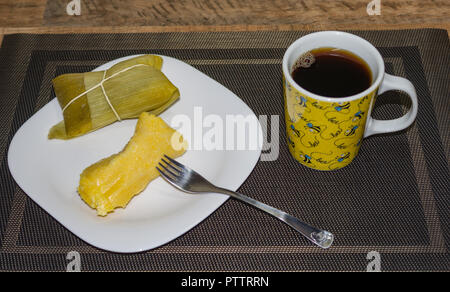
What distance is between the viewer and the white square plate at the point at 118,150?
2.88ft

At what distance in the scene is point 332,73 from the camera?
0.93 metres

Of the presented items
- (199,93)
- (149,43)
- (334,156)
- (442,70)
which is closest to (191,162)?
(199,93)

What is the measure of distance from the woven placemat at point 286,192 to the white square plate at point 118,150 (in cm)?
5

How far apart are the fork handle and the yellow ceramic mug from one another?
13 centimetres

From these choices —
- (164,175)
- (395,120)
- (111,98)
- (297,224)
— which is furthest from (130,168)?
(395,120)

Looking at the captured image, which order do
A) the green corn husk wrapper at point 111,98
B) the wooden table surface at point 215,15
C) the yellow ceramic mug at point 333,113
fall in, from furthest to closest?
the wooden table surface at point 215,15 → the green corn husk wrapper at point 111,98 → the yellow ceramic mug at point 333,113

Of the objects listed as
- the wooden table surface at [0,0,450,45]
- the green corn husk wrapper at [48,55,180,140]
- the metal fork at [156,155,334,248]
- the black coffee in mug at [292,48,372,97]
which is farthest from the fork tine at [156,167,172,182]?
the wooden table surface at [0,0,450,45]

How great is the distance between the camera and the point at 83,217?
901 millimetres

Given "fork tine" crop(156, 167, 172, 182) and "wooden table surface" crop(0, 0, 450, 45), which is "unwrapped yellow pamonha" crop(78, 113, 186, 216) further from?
"wooden table surface" crop(0, 0, 450, 45)

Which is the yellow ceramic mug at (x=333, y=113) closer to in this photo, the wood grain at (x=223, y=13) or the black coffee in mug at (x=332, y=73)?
the black coffee in mug at (x=332, y=73)

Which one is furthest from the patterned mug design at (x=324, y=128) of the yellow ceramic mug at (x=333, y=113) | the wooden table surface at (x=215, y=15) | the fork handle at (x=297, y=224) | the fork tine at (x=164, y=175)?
the wooden table surface at (x=215, y=15)

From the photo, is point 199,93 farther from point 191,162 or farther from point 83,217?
point 83,217

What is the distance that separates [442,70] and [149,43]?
0.64m

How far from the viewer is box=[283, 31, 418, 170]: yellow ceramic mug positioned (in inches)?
34.1
